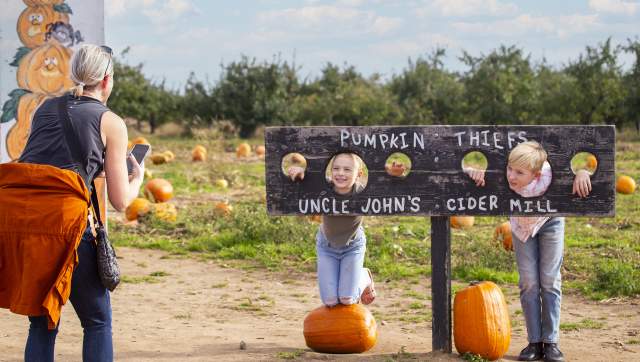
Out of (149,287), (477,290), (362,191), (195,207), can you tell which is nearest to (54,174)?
(362,191)

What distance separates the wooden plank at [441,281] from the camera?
6.00 meters

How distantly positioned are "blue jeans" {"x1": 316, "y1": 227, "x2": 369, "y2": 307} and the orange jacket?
6.92ft

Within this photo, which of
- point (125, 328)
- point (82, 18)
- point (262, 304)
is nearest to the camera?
point (125, 328)

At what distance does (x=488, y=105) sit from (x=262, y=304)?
2497 centimetres

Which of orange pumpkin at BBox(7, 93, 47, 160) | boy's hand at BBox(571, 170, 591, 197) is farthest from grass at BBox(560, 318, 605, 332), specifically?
orange pumpkin at BBox(7, 93, 47, 160)

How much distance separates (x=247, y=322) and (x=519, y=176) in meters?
2.72

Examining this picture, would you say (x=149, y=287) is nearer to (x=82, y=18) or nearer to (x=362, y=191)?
(x=82, y=18)

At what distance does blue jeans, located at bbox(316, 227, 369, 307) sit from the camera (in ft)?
20.3

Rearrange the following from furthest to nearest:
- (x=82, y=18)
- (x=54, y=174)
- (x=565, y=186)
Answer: (x=82, y=18), (x=565, y=186), (x=54, y=174)

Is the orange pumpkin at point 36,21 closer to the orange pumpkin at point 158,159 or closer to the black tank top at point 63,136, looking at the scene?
the black tank top at point 63,136

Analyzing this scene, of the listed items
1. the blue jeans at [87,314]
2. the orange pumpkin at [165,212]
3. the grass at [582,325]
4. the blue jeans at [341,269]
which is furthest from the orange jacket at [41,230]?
the orange pumpkin at [165,212]

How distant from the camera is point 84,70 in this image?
15.0 feet

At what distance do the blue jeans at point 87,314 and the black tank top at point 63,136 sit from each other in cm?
35

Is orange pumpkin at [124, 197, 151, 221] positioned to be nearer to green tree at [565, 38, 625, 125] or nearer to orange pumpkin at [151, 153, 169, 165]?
orange pumpkin at [151, 153, 169, 165]
